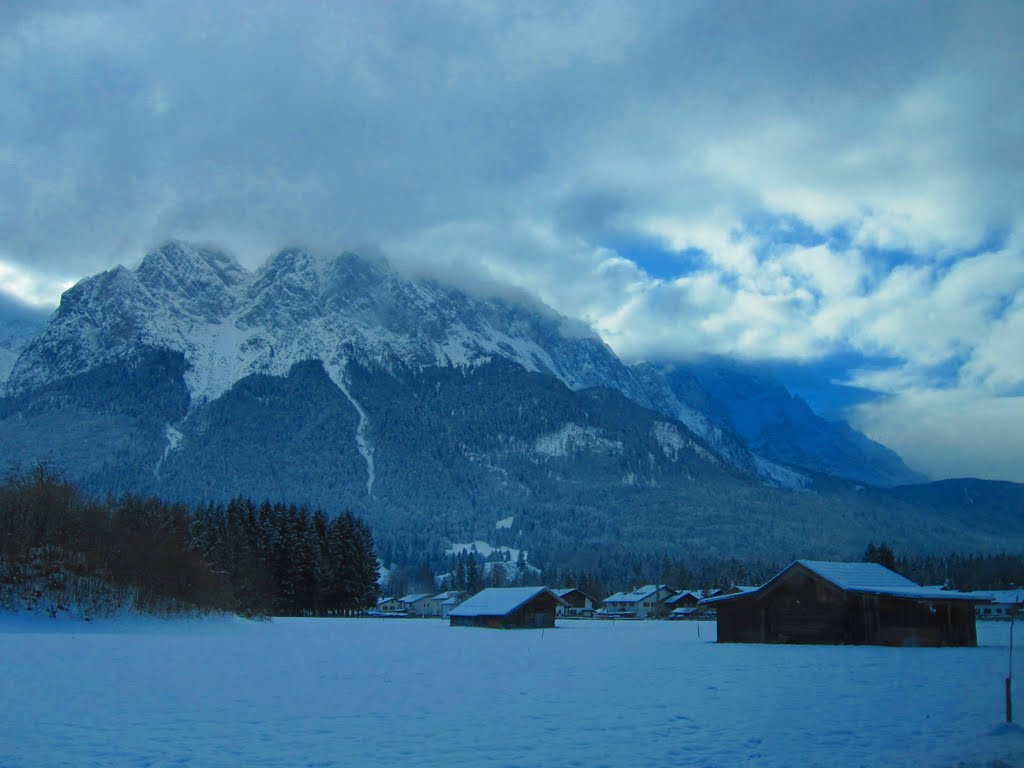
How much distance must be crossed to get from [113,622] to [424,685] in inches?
1247

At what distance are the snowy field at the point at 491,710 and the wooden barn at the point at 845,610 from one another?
32.2ft

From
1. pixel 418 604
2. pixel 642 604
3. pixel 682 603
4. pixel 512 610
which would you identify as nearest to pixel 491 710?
pixel 512 610

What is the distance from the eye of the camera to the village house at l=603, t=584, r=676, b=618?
442 ft

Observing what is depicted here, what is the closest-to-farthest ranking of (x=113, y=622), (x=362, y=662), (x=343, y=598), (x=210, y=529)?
(x=362, y=662) < (x=113, y=622) < (x=210, y=529) < (x=343, y=598)

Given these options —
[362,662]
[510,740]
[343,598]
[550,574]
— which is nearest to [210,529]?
[343,598]

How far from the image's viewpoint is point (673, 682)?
25.7m

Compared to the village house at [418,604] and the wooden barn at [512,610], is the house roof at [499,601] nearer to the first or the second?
the wooden barn at [512,610]

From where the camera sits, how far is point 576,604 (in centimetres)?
13012

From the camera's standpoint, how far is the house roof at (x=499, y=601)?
8062 centimetres

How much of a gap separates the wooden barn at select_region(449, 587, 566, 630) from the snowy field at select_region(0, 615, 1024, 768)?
4493 cm

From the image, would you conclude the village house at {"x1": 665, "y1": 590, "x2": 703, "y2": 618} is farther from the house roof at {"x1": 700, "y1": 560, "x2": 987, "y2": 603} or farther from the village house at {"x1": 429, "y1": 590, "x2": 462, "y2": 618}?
the house roof at {"x1": 700, "y1": 560, "x2": 987, "y2": 603}

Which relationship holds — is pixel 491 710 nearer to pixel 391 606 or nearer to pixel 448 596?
pixel 448 596

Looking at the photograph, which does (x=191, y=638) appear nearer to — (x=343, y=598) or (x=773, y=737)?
(x=773, y=737)

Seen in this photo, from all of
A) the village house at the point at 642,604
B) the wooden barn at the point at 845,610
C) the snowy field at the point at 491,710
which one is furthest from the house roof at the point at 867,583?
the village house at the point at 642,604
